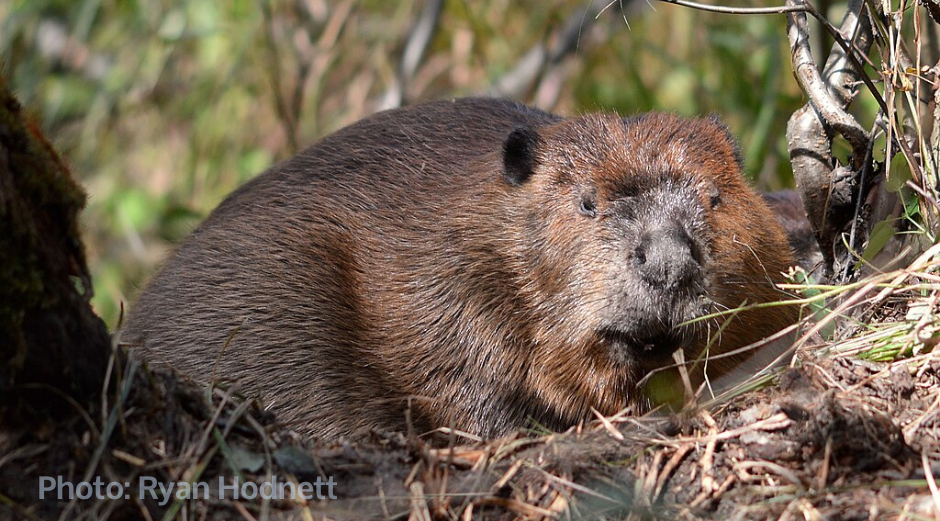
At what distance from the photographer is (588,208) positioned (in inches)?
144

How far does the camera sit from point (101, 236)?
8367 mm

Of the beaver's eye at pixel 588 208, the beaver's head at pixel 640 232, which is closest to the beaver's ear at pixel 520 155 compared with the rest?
the beaver's head at pixel 640 232

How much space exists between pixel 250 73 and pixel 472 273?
494 centimetres

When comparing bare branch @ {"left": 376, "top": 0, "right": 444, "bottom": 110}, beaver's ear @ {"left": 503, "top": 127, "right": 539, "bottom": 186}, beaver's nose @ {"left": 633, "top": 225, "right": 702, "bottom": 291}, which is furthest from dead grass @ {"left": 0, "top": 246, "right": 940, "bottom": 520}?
Result: bare branch @ {"left": 376, "top": 0, "right": 444, "bottom": 110}

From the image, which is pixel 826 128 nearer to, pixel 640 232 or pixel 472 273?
pixel 640 232

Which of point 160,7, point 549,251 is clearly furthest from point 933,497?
point 160,7

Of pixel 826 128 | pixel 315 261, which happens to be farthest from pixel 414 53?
pixel 826 128

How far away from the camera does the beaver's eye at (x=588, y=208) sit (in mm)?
3641

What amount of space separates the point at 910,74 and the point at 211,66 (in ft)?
19.3

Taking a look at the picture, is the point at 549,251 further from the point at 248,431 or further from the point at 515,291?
the point at 248,431

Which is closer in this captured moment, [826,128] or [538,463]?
[538,463]

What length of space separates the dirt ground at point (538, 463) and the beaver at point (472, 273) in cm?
57

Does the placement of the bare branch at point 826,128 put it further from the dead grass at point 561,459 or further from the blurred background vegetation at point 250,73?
the blurred background vegetation at point 250,73

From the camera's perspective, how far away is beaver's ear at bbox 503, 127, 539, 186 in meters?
3.94
